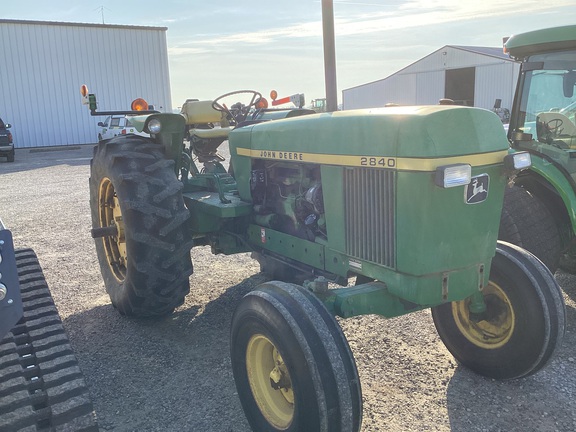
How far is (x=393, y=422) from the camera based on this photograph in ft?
9.19

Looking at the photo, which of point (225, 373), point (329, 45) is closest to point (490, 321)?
point (225, 373)

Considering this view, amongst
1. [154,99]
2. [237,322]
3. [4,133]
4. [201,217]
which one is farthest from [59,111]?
[237,322]

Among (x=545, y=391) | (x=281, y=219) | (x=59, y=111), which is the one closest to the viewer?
(x=545, y=391)

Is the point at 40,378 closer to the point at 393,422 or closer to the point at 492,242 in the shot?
the point at 393,422

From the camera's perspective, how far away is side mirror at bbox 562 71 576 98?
163 inches

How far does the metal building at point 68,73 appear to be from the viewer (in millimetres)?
23672

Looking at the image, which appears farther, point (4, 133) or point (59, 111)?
point (59, 111)

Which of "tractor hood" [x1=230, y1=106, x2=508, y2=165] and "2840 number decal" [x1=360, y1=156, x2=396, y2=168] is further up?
"tractor hood" [x1=230, y1=106, x2=508, y2=165]

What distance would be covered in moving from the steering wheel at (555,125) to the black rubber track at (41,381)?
150 inches

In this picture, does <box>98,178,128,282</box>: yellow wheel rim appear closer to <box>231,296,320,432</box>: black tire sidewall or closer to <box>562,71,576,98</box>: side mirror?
<box>231,296,320,432</box>: black tire sidewall

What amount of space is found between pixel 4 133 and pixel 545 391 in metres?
18.3

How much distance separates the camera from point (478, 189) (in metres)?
2.55

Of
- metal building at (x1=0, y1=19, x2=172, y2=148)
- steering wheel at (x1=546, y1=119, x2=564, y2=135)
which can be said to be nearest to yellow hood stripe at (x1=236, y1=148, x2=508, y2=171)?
steering wheel at (x1=546, y1=119, x2=564, y2=135)

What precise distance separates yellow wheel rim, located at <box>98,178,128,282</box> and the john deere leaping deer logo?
274 centimetres
